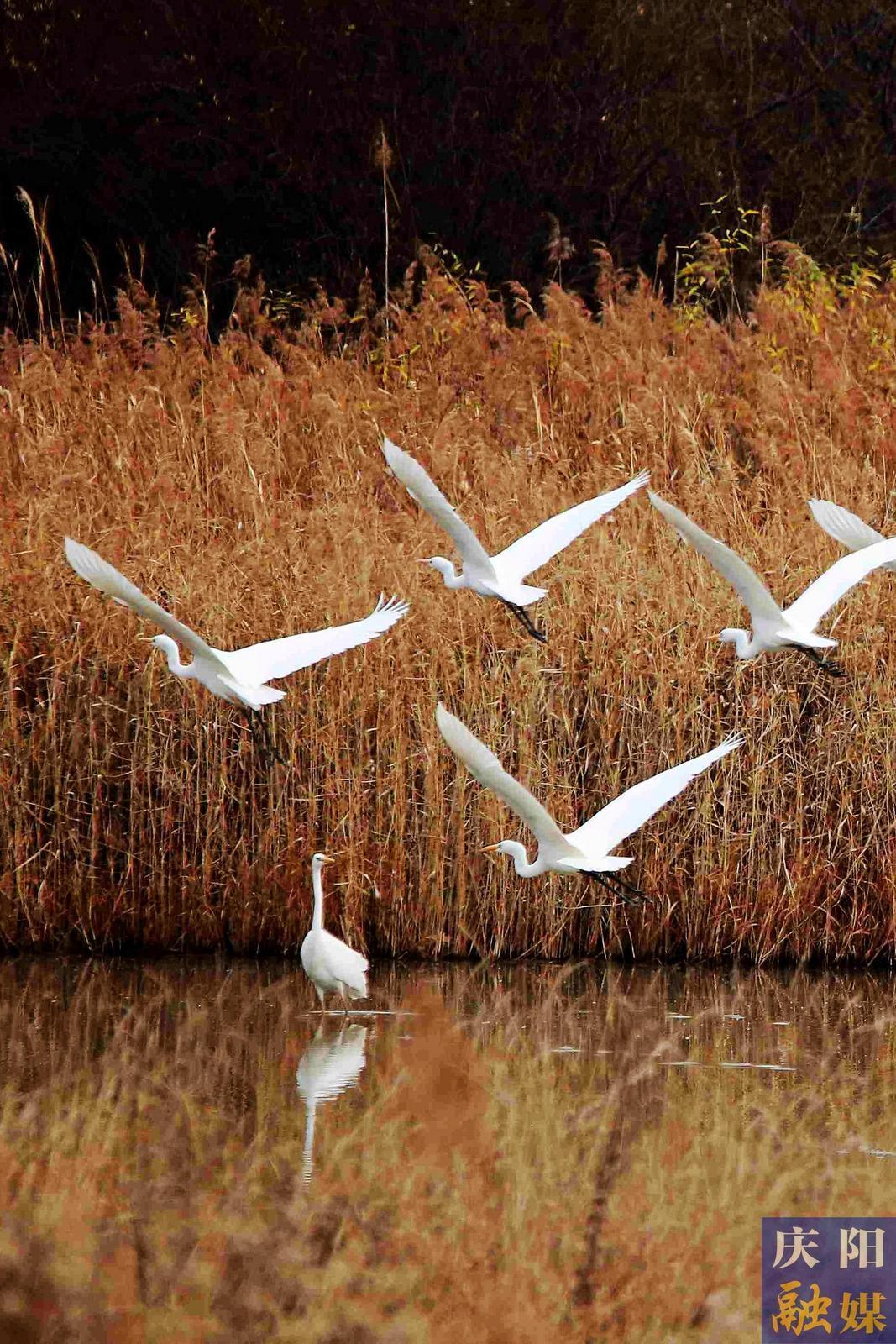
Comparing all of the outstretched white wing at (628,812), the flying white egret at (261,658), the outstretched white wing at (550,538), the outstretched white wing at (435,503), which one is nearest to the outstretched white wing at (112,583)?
the flying white egret at (261,658)

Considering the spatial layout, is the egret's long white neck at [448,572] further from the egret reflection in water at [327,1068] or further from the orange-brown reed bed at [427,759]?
the egret reflection in water at [327,1068]

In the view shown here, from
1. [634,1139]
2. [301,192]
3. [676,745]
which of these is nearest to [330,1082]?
[634,1139]

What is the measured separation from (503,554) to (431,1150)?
177 cm

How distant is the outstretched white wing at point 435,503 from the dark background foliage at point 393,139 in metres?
8.28

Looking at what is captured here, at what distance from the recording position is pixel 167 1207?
4344 millimetres

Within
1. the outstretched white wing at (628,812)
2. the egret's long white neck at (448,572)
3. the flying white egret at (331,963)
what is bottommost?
the flying white egret at (331,963)

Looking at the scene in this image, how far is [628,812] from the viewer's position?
5.42m

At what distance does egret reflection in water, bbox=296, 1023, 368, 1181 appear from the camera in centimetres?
512

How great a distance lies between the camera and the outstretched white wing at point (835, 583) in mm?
5504

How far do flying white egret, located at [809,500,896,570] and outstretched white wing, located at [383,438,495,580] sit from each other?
1.00 metres

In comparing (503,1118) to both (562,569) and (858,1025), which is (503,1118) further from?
(562,569)

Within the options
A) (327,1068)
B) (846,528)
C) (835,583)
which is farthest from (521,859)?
(846,528)

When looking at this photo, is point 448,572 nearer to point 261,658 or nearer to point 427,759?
point 261,658

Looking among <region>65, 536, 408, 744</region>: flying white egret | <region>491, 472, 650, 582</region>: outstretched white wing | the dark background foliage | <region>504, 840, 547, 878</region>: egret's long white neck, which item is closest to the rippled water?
<region>504, 840, 547, 878</region>: egret's long white neck
